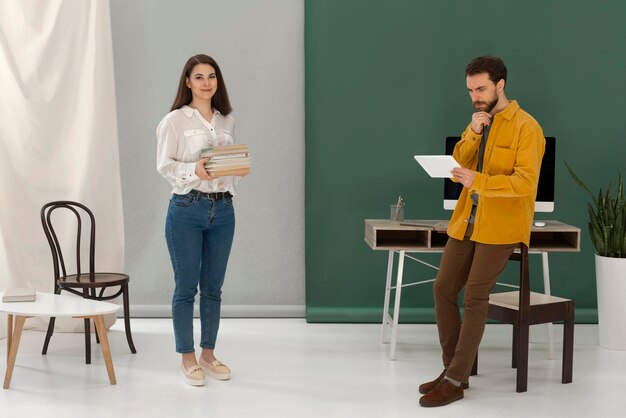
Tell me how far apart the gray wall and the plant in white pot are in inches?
77.9

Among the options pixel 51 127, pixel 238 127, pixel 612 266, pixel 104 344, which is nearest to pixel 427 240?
pixel 612 266

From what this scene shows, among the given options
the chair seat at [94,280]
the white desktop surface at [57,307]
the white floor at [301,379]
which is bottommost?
the white floor at [301,379]

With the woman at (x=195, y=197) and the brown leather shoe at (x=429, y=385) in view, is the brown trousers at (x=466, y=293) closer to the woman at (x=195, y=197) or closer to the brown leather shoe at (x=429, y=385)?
the brown leather shoe at (x=429, y=385)

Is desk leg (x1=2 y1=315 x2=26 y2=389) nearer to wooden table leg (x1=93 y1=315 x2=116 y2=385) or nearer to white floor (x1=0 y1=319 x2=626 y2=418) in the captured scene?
white floor (x1=0 y1=319 x2=626 y2=418)

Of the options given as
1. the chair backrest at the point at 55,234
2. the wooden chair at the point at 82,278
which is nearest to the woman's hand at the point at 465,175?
the wooden chair at the point at 82,278

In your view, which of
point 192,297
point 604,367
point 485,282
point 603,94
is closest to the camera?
point 485,282

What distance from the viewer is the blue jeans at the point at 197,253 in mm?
3707

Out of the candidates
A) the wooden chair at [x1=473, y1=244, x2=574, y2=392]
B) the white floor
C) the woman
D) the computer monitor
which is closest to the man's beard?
the wooden chair at [x1=473, y1=244, x2=574, y2=392]

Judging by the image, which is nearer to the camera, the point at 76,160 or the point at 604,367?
the point at 604,367

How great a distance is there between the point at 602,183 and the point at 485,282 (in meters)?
2.17

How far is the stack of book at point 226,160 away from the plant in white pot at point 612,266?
2.25 m

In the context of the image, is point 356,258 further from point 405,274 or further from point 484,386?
point 484,386

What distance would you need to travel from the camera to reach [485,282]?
3.55m

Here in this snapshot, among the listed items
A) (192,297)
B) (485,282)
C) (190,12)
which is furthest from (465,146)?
(190,12)
